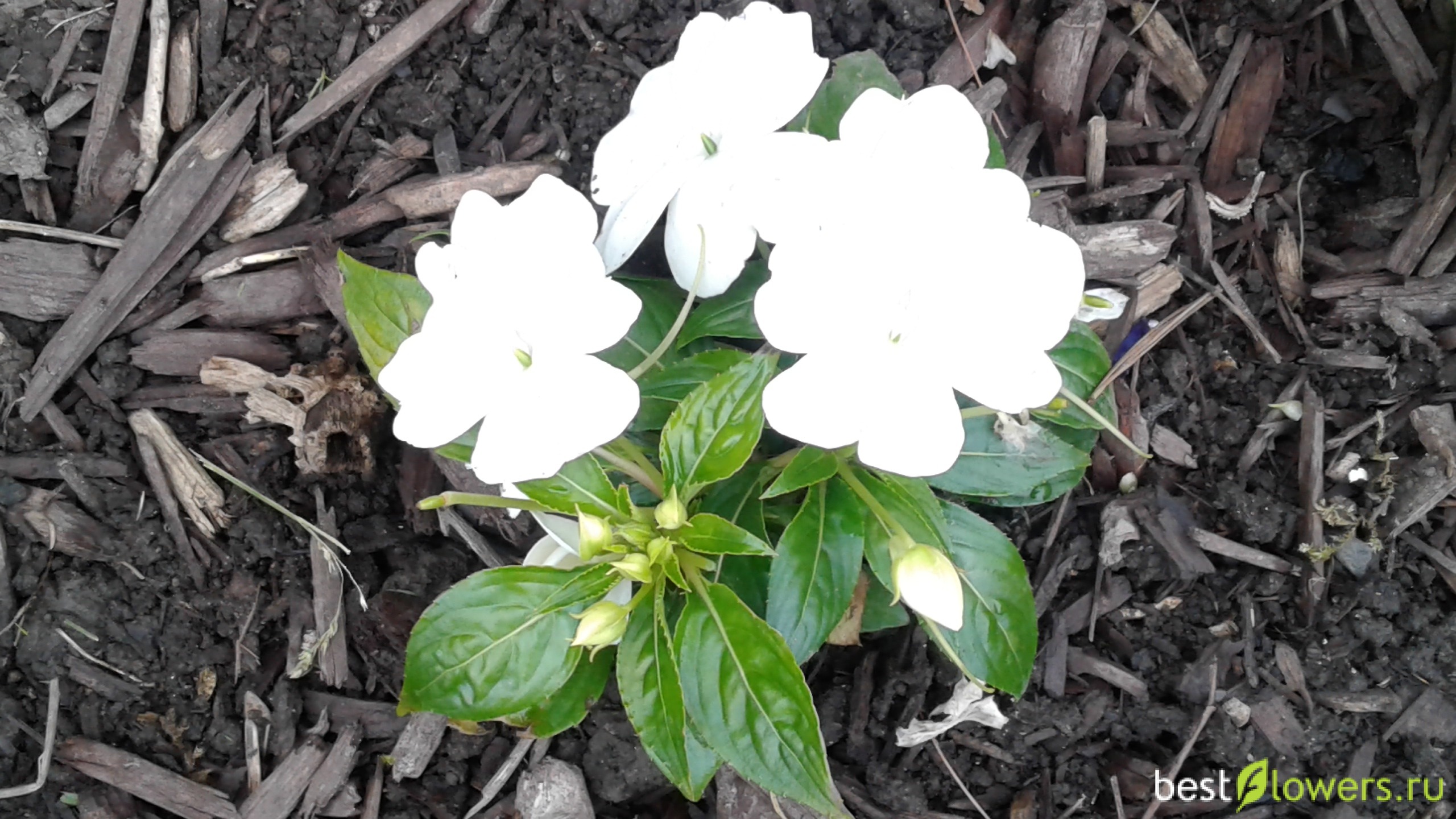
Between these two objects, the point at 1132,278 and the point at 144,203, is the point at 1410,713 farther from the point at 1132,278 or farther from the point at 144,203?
the point at 144,203

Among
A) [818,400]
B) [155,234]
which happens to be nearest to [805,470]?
[818,400]

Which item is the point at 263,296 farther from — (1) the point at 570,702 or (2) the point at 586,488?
(1) the point at 570,702

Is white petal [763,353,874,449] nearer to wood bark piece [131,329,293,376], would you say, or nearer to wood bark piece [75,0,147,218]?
wood bark piece [131,329,293,376]

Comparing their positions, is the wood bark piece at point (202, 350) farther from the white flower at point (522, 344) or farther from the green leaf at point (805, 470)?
the green leaf at point (805, 470)

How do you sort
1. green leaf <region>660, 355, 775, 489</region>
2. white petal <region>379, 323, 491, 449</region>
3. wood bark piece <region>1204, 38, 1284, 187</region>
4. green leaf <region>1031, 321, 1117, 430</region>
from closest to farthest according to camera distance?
white petal <region>379, 323, 491, 449</region>, green leaf <region>660, 355, 775, 489</region>, green leaf <region>1031, 321, 1117, 430</region>, wood bark piece <region>1204, 38, 1284, 187</region>

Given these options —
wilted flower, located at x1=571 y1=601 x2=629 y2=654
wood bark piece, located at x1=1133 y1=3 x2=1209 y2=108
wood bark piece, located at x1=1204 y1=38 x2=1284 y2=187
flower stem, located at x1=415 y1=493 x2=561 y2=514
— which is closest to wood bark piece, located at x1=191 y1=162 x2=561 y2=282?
flower stem, located at x1=415 y1=493 x2=561 y2=514

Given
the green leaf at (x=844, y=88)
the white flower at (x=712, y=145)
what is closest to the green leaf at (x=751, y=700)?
the white flower at (x=712, y=145)
